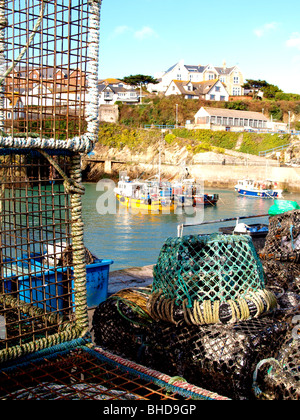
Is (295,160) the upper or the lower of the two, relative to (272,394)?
upper

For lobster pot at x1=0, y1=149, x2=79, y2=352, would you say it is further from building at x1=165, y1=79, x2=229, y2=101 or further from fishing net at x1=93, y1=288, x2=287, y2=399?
building at x1=165, y1=79, x2=229, y2=101

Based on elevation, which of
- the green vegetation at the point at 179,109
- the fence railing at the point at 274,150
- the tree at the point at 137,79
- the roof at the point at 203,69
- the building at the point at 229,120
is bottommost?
the fence railing at the point at 274,150

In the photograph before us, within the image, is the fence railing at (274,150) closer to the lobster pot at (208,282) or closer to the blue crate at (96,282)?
the blue crate at (96,282)

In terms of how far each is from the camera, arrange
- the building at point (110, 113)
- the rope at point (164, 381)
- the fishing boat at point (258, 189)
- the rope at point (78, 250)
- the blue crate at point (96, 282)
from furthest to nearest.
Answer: the building at point (110, 113), the fishing boat at point (258, 189), the blue crate at point (96, 282), the rope at point (78, 250), the rope at point (164, 381)

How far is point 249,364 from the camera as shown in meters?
2.88

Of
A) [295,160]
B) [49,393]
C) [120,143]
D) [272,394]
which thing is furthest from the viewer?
[120,143]

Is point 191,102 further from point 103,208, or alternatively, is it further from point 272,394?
point 272,394

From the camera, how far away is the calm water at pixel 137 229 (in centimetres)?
1969

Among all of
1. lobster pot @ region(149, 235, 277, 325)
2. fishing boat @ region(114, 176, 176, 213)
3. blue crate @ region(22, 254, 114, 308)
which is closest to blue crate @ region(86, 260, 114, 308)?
blue crate @ region(22, 254, 114, 308)

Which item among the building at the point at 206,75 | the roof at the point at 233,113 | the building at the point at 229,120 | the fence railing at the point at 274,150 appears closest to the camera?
the fence railing at the point at 274,150

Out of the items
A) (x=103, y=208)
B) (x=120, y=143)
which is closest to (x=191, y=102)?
(x=120, y=143)

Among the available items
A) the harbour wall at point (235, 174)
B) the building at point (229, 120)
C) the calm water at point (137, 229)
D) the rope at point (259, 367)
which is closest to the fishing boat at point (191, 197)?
the calm water at point (137, 229)

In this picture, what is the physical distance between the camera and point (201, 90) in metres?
71.6
